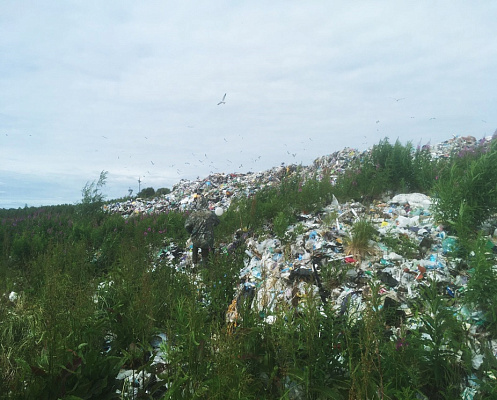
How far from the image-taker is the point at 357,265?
4273mm

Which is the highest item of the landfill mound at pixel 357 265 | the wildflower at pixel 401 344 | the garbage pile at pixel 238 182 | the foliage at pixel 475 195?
the garbage pile at pixel 238 182

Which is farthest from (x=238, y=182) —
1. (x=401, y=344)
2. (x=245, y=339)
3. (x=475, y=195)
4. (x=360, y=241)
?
(x=401, y=344)

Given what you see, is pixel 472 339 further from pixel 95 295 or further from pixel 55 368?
pixel 95 295

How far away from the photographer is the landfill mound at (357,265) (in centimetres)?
313

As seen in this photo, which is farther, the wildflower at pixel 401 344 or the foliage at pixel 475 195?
the foliage at pixel 475 195

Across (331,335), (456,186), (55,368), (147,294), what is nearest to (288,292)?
(331,335)

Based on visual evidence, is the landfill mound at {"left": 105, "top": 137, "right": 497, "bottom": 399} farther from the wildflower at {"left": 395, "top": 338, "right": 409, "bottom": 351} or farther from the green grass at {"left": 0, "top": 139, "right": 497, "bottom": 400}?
the wildflower at {"left": 395, "top": 338, "right": 409, "bottom": 351}

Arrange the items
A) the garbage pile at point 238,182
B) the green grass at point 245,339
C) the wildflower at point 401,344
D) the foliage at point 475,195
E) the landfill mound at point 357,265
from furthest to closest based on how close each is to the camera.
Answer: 1. the garbage pile at point 238,182
2. the foliage at point 475,195
3. the landfill mound at point 357,265
4. the wildflower at point 401,344
5. the green grass at point 245,339

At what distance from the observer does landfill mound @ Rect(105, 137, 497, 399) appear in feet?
10.3

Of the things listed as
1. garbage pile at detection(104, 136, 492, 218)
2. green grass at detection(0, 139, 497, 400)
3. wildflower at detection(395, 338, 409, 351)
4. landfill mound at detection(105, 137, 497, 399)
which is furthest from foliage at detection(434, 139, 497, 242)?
garbage pile at detection(104, 136, 492, 218)

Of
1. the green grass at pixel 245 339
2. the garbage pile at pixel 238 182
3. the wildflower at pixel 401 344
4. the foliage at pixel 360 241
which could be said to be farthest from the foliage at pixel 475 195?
the garbage pile at pixel 238 182

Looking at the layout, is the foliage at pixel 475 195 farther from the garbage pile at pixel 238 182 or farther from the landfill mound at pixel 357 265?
the garbage pile at pixel 238 182

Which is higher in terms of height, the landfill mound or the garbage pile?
the garbage pile

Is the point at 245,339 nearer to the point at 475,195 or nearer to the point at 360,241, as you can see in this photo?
the point at 360,241
